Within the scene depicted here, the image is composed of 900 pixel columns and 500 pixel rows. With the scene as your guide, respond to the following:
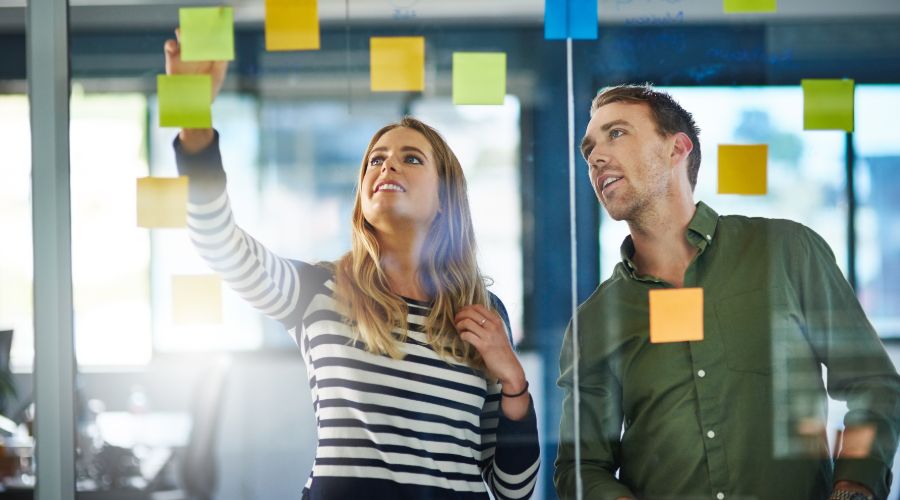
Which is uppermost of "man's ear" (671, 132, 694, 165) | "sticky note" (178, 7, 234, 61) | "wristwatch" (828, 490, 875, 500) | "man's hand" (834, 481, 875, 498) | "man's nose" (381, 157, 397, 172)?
"sticky note" (178, 7, 234, 61)

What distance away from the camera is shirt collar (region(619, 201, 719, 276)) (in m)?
1.80

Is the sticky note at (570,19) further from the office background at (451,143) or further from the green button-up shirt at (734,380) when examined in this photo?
the green button-up shirt at (734,380)

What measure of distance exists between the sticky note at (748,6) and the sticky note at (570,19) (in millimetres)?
280

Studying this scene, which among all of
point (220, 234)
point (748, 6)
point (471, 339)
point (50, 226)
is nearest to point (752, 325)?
point (471, 339)

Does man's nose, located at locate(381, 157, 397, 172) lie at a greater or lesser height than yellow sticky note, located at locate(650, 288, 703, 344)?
greater

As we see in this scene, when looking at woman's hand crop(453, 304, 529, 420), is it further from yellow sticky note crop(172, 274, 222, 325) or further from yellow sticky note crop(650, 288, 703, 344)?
yellow sticky note crop(172, 274, 222, 325)

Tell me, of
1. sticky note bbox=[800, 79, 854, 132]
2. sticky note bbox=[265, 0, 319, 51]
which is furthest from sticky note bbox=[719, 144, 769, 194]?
sticky note bbox=[265, 0, 319, 51]

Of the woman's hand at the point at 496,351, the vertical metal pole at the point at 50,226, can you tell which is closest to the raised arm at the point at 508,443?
the woman's hand at the point at 496,351

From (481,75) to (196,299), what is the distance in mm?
755

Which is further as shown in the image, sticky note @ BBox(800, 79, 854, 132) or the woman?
sticky note @ BBox(800, 79, 854, 132)

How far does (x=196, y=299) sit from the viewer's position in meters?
1.84

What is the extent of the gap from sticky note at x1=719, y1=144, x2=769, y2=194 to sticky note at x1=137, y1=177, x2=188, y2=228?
111cm

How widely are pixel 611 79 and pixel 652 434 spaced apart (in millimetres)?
729

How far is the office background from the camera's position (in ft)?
5.96
